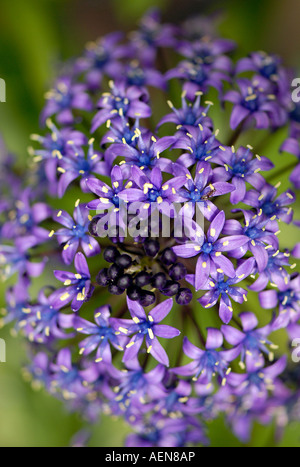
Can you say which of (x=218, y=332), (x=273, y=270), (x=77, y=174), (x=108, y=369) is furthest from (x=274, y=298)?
(x=77, y=174)

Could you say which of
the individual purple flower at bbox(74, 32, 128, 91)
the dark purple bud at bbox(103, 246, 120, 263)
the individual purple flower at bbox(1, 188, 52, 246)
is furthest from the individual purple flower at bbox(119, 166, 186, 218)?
the individual purple flower at bbox(74, 32, 128, 91)

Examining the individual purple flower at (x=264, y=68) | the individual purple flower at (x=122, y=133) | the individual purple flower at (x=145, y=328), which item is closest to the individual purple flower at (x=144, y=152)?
the individual purple flower at (x=122, y=133)

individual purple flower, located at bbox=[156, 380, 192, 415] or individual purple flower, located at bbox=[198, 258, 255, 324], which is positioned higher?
individual purple flower, located at bbox=[198, 258, 255, 324]

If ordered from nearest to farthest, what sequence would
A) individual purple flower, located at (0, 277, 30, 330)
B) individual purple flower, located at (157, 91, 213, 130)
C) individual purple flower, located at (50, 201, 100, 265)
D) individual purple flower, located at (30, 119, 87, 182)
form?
individual purple flower, located at (50, 201, 100, 265) → individual purple flower, located at (157, 91, 213, 130) → individual purple flower, located at (30, 119, 87, 182) → individual purple flower, located at (0, 277, 30, 330)

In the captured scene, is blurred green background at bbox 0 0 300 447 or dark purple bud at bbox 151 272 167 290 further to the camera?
blurred green background at bbox 0 0 300 447

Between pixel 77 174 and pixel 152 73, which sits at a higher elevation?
pixel 152 73

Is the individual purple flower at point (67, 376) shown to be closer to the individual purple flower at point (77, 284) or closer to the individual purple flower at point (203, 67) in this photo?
the individual purple flower at point (77, 284)

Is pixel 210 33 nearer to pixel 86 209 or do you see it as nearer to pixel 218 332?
pixel 86 209

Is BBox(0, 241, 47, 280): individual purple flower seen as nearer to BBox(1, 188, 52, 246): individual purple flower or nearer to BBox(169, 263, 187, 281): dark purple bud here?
BBox(1, 188, 52, 246): individual purple flower
